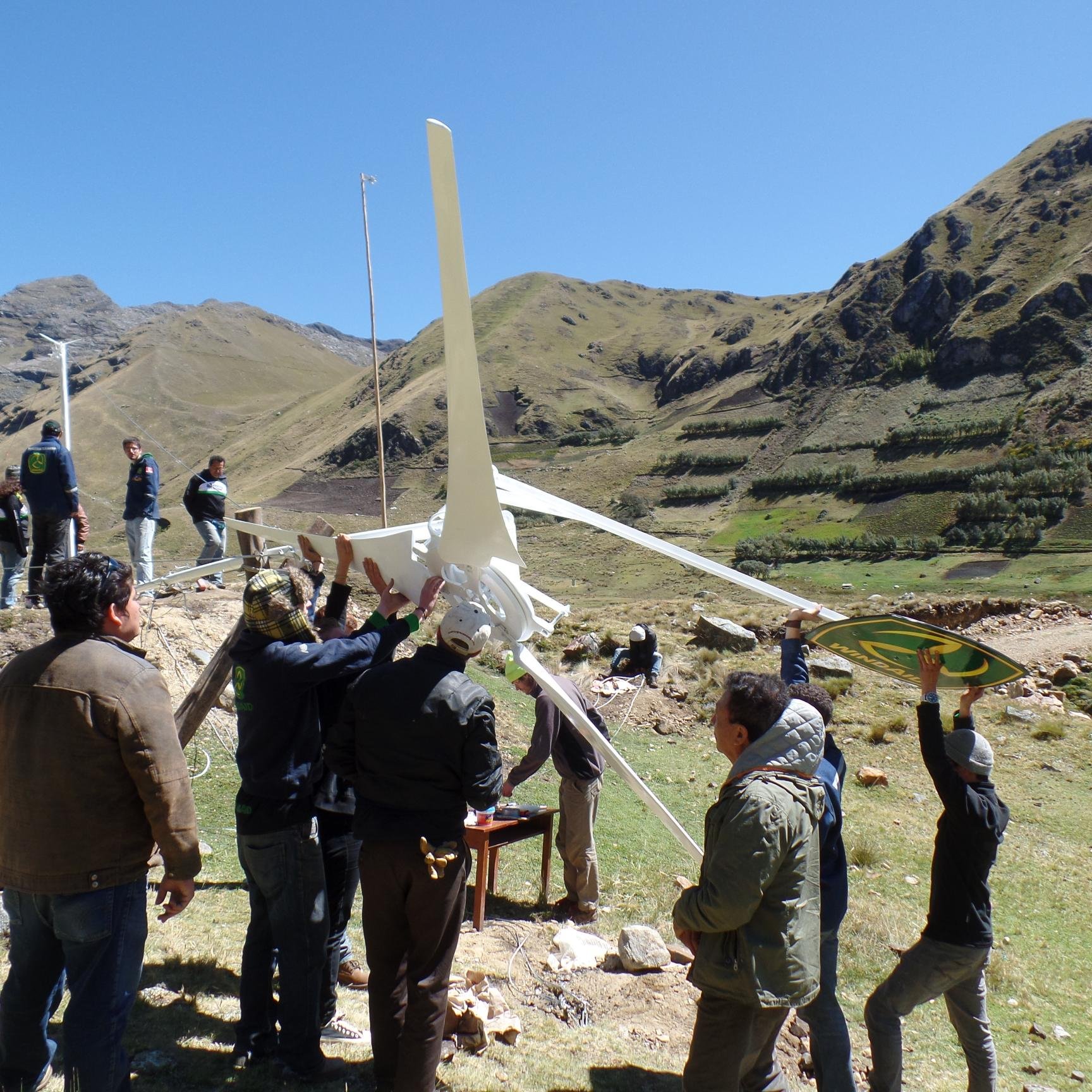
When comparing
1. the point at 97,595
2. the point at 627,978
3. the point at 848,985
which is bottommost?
the point at 848,985

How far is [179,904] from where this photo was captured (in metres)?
2.74

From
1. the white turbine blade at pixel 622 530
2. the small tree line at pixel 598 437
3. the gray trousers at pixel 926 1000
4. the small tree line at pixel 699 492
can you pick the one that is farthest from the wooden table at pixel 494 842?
the small tree line at pixel 598 437

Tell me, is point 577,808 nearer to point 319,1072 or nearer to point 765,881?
point 319,1072

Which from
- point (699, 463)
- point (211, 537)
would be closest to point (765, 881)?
point (211, 537)

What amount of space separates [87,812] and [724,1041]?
228 cm

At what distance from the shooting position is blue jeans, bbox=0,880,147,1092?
Answer: 256 cm

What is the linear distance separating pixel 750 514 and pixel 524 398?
5561 centimetres

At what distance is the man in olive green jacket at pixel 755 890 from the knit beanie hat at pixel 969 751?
3.41 ft

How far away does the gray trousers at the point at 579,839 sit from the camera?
5.63m

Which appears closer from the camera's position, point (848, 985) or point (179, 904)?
point (179, 904)

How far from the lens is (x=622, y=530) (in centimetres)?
527

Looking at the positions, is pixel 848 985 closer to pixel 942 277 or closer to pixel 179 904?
pixel 179 904

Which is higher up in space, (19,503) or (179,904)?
(19,503)

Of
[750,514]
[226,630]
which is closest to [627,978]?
[226,630]
